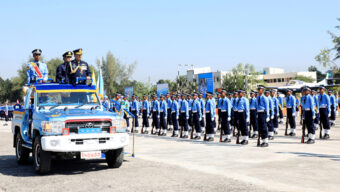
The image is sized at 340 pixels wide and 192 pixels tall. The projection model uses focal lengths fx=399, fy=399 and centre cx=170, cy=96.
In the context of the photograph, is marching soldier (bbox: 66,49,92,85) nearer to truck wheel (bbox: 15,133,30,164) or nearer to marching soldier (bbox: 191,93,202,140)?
truck wheel (bbox: 15,133,30,164)

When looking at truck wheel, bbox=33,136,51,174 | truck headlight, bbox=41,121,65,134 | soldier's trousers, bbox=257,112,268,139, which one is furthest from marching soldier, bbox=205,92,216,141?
truck headlight, bbox=41,121,65,134

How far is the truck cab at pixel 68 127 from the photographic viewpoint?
8.52 meters

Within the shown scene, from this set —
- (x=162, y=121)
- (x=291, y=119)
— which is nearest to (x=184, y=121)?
(x=162, y=121)

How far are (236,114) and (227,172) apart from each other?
289 inches

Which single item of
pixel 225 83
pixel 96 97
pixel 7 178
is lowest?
pixel 7 178

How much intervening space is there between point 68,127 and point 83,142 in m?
0.46

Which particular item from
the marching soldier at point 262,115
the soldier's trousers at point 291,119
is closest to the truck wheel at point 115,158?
the marching soldier at point 262,115

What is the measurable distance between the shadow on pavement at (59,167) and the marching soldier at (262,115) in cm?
550

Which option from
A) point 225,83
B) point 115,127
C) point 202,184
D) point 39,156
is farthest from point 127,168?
point 225,83

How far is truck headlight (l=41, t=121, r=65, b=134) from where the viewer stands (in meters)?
8.51

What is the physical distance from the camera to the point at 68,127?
339 inches

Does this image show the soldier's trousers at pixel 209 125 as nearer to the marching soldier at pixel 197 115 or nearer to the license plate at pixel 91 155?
the marching soldier at pixel 197 115

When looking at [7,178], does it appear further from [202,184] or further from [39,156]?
[202,184]

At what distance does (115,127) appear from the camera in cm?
909
